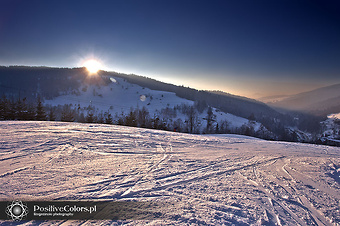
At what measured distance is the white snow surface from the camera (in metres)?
2.81

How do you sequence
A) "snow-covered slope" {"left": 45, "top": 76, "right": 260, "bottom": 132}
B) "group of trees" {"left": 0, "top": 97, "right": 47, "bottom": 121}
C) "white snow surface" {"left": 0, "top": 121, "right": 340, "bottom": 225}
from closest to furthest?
"white snow surface" {"left": 0, "top": 121, "right": 340, "bottom": 225}
"group of trees" {"left": 0, "top": 97, "right": 47, "bottom": 121}
"snow-covered slope" {"left": 45, "top": 76, "right": 260, "bottom": 132}

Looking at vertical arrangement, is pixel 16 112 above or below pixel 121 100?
below

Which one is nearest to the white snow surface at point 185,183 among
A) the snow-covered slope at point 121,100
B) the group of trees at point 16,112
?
the group of trees at point 16,112

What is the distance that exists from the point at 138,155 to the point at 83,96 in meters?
130

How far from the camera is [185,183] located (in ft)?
12.4

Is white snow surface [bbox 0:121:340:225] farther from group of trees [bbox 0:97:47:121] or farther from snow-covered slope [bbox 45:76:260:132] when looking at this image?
snow-covered slope [bbox 45:76:260:132]

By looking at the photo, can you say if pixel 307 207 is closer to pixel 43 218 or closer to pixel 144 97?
pixel 43 218

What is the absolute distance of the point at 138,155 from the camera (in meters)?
5.88

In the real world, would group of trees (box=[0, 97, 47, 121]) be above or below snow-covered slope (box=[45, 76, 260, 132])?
below

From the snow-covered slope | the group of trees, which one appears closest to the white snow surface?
the group of trees

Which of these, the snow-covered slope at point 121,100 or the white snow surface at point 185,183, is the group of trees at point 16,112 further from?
the snow-covered slope at point 121,100

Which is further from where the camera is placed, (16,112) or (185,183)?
(16,112)

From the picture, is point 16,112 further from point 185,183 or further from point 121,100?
point 121,100

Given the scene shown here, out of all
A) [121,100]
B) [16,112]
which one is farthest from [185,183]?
[121,100]
